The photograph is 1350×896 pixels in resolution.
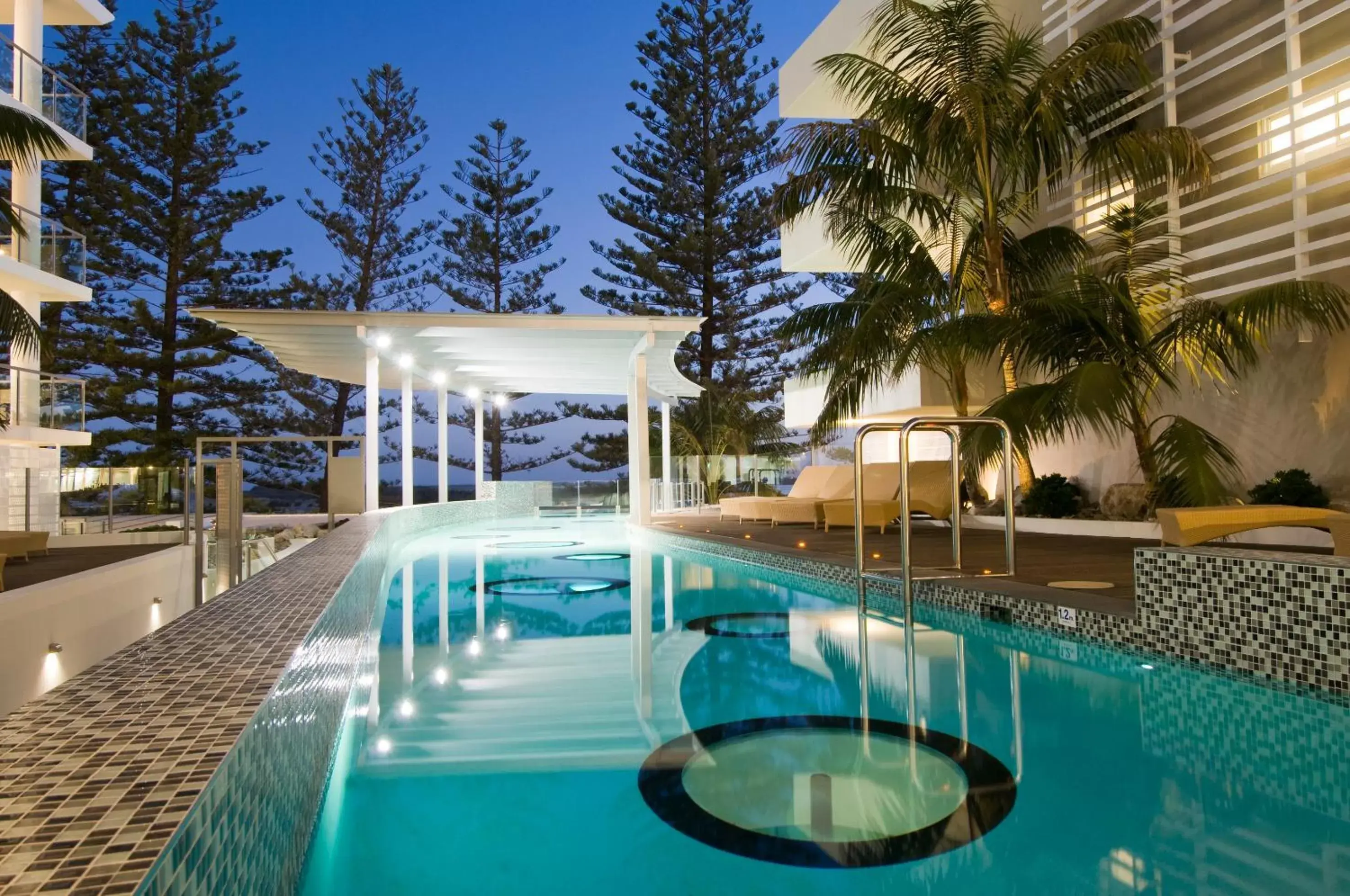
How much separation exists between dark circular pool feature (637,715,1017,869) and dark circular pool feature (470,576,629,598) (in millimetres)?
4035

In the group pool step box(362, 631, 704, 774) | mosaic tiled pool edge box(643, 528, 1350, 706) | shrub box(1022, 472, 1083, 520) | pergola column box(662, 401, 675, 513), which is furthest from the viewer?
pergola column box(662, 401, 675, 513)

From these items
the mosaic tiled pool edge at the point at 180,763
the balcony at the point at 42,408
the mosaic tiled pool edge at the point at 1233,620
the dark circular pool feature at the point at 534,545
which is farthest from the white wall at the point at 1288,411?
the balcony at the point at 42,408

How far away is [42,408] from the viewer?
1298cm

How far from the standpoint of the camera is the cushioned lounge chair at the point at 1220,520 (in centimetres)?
427

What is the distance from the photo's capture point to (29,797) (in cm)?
111

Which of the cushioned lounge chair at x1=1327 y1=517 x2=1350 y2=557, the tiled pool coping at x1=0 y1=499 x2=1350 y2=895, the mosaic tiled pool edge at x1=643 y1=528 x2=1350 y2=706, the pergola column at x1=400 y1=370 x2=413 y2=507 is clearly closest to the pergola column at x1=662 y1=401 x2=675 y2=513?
the pergola column at x1=400 y1=370 x2=413 y2=507

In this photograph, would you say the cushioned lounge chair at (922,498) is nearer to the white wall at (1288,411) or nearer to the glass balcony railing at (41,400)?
the white wall at (1288,411)

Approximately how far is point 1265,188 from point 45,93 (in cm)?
1658

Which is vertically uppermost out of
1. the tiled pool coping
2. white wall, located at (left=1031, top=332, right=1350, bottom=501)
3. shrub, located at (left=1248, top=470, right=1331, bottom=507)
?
white wall, located at (left=1031, top=332, right=1350, bottom=501)

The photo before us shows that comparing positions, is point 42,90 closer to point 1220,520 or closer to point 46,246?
point 46,246

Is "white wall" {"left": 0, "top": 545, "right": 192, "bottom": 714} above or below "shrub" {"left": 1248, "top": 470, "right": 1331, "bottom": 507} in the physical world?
below

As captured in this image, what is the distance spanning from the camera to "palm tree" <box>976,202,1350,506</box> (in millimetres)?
6289

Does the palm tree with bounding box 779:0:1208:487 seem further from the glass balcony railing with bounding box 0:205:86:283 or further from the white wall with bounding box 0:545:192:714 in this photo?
the glass balcony railing with bounding box 0:205:86:283

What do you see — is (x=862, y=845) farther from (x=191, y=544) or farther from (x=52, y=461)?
(x=52, y=461)
